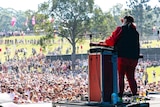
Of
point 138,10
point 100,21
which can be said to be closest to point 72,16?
point 100,21

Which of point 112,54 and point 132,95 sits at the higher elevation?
point 112,54

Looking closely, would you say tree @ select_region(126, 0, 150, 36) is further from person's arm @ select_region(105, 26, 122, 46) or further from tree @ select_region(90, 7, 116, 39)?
person's arm @ select_region(105, 26, 122, 46)

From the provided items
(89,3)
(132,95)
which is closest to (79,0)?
(89,3)

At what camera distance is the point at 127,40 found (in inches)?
248

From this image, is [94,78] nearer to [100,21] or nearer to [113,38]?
[113,38]

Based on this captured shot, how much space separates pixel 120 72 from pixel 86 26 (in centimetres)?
4549

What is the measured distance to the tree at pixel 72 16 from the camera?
170ft

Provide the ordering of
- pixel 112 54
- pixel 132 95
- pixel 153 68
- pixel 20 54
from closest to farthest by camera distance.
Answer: pixel 112 54 → pixel 132 95 → pixel 153 68 → pixel 20 54

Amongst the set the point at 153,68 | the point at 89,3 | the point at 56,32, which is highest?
the point at 89,3

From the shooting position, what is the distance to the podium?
6.16 meters

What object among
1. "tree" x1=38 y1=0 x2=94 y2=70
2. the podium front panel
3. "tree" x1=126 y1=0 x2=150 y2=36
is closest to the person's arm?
the podium front panel

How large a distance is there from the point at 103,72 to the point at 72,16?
1823 inches

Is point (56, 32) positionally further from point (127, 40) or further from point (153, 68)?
point (127, 40)

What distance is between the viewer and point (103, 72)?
6164 mm
